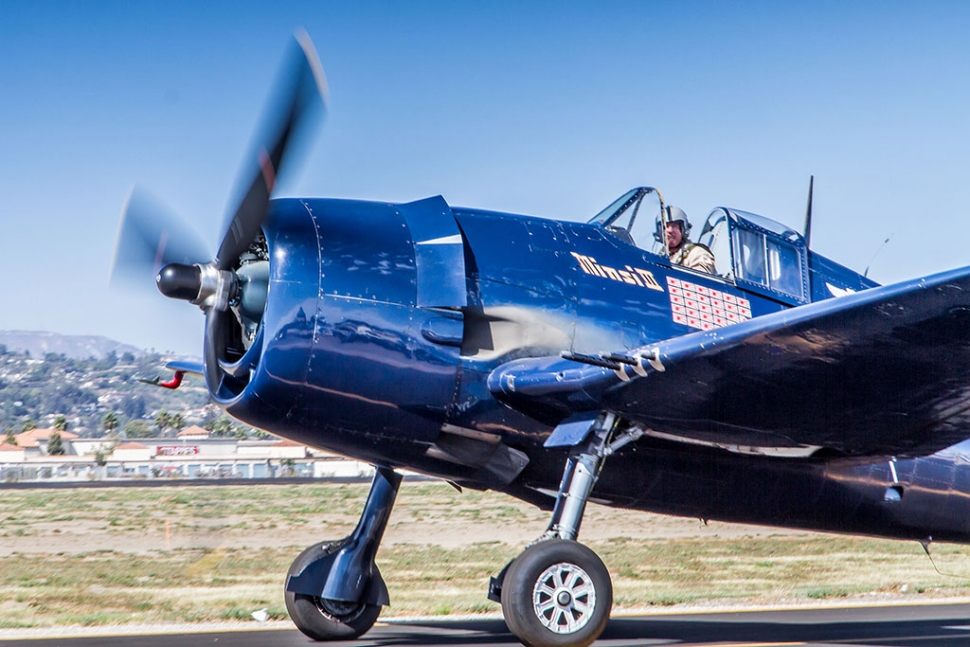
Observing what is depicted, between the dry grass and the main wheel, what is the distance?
8.87 ft

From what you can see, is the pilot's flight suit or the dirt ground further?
the dirt ground

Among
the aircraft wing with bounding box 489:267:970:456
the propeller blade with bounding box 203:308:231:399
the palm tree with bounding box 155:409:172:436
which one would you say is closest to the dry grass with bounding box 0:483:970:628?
the propeller blade with bounding box 203:308:231:399

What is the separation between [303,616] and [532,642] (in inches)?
108

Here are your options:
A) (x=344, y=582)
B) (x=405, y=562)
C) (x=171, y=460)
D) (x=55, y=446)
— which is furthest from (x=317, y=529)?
(x=55, y=446)

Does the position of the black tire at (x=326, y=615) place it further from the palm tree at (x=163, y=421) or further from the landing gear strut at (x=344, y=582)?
the palm tree at (x=163, y=421)

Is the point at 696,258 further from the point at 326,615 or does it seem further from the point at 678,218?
the point at 326,615

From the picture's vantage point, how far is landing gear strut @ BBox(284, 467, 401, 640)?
9375 mm

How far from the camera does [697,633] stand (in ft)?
31.7

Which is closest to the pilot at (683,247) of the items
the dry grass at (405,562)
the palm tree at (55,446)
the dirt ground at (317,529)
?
the dry grass at (405,562)

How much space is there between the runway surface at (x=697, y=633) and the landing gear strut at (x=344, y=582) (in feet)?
0.57

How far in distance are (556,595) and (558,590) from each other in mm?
34

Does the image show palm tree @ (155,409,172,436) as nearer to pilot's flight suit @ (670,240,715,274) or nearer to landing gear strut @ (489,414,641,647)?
pilot's flight suit @ (670,240,715,274)

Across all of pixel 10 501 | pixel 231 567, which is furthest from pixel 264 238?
pixel 10 501

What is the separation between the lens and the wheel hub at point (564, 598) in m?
7.33
